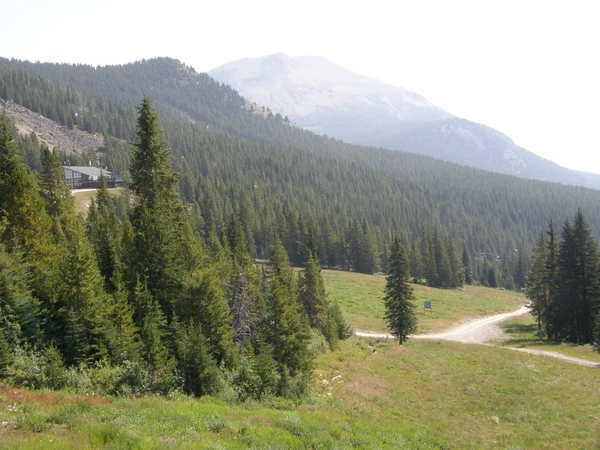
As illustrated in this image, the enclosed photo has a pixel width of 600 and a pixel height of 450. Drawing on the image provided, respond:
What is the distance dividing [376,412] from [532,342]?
36774mm

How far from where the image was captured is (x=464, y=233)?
590ft

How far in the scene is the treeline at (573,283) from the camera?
1817 inches

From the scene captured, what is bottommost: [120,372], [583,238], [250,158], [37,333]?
[120,372]

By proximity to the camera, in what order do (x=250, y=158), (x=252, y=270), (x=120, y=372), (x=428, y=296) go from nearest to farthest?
(x=120, y=372) < (x=252, y=270) < (x=428, y=296) < (x=250, y=158)

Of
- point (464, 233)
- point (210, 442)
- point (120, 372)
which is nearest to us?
point (210, 442)

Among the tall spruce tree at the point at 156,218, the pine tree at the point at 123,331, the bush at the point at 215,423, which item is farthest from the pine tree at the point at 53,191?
the bush at the point at 215,423

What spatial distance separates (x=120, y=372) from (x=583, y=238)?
5413 centimetres

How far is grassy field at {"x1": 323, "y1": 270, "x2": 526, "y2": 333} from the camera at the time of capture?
60.7 metres

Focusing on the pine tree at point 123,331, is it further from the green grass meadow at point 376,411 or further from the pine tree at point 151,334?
the green grass meadow at point 376,411

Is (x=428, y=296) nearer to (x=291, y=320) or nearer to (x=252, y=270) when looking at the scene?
(x=252, y=270)

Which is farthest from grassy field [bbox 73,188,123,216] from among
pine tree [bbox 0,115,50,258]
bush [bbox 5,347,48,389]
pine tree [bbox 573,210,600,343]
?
pine tree [bbox 573,210,600,343]

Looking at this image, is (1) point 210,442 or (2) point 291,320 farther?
(2) point 291,320

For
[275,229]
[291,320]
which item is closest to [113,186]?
[275,229]

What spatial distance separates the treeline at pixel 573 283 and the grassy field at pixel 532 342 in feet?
10.4
